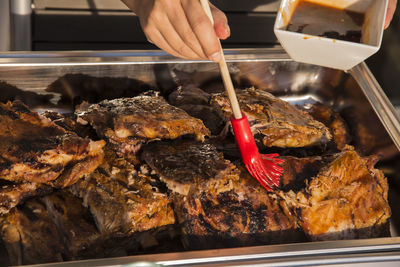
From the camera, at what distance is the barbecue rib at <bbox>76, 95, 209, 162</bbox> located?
210cm

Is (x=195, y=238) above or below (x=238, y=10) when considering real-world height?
below

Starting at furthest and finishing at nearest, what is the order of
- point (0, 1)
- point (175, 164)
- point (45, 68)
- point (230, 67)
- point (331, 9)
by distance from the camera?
point (0, 1), point (230, 67), point (45, 68), point (331, 9), point (175, 164)

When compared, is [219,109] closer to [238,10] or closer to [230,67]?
[230,67]

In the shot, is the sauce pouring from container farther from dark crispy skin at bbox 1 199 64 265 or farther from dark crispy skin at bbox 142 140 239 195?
dark crispy skin at bbox 1 199 64 265

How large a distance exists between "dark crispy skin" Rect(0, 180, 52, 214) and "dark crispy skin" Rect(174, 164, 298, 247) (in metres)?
0.71

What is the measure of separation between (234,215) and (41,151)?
40.8 inches

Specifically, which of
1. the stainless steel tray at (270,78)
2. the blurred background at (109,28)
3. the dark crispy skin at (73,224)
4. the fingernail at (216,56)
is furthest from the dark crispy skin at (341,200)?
the blurred background at (109,28)

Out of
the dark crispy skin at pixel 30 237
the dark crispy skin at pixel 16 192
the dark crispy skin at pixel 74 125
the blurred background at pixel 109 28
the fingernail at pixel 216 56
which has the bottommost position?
the dark crispy skin at pixel 30 237

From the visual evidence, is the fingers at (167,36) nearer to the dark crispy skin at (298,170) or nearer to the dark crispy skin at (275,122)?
the dark crispy skin at (275,122)

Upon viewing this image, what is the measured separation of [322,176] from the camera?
2.04 meters

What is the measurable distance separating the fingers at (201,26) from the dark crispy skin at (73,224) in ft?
3.45

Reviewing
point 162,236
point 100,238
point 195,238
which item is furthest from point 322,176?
point 100,238

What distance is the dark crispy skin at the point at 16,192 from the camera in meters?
1.81

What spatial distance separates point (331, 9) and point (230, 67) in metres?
0.83
